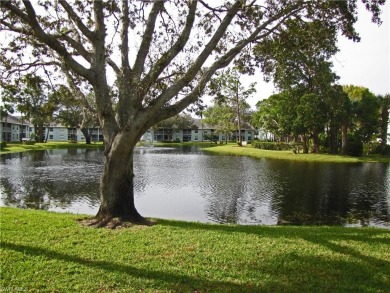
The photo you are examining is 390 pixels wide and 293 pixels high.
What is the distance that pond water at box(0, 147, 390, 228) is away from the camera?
50.7 ft

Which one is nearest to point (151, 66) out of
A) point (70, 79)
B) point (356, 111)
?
point (70, 79)

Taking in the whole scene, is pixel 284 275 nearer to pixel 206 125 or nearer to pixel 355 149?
pixel 355 149

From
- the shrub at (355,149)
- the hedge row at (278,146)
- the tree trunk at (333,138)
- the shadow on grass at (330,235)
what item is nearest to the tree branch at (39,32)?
the shadow on grass at (330,235)

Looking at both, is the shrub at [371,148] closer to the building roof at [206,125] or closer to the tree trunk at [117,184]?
the tree trunk at [117,184]

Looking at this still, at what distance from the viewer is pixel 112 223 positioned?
32.2 feet

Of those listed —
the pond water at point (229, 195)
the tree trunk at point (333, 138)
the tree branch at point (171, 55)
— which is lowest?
the pond water at point (229, 195)

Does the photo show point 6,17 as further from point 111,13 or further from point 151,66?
point 151,66

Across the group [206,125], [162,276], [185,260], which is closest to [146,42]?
[185,260]

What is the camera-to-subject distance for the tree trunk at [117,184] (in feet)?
33.0

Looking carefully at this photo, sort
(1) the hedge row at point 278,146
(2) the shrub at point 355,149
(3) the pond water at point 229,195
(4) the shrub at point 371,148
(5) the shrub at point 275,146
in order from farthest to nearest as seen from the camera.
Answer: (5) the shrub at point 275,146 < (1) the hedge row at point 278,146 < (4) the shrub at point 371,148 < (2) the shrub at point 355,149 < (3) the pond water at point 229,195

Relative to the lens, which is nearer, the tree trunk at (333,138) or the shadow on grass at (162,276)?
the shadow on grass at (162,276)

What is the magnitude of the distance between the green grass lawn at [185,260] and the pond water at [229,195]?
5.77m

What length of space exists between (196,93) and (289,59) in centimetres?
461

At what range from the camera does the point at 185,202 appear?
1803 cm
